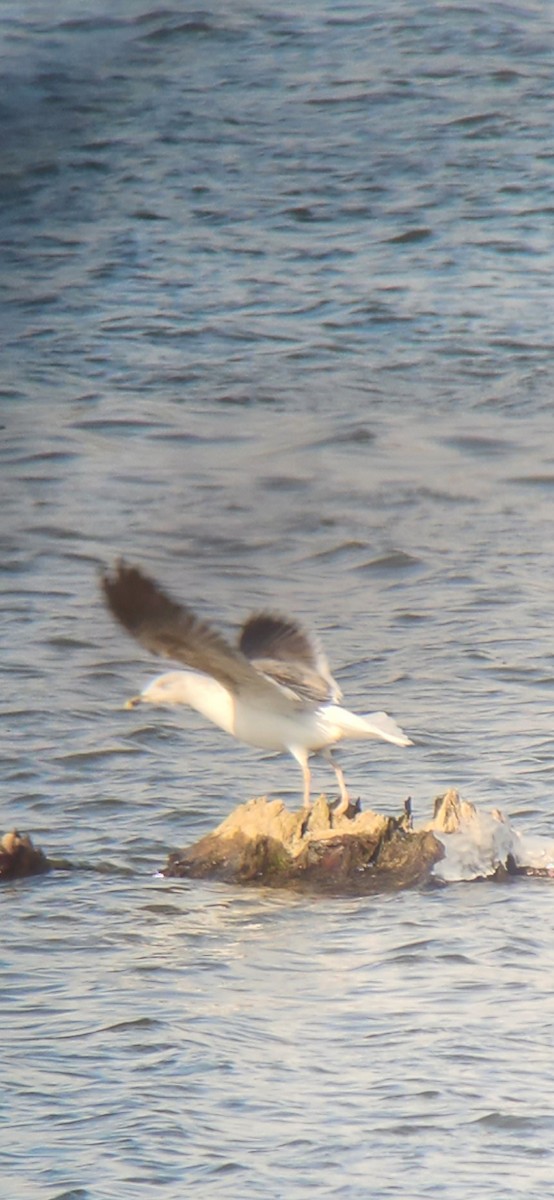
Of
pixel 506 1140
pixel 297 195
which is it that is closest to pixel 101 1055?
pixel 506 1140

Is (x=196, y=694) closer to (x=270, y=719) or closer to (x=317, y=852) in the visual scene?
(x=270, y=719)

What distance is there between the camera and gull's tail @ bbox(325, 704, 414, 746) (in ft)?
16.9

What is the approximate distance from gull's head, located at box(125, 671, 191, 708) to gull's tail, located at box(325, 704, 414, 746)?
0.55 metres

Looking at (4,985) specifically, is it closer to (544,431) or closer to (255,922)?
(255,922)

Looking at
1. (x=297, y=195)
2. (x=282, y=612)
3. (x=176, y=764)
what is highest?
(x=297, y=195)

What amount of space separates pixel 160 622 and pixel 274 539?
1.34 meters

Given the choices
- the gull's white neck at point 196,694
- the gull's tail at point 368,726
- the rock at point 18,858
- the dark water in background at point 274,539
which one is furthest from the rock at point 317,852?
the gull's white neck at point 196,694

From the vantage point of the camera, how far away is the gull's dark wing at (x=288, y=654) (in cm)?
532

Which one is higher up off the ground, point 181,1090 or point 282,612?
point 282,612

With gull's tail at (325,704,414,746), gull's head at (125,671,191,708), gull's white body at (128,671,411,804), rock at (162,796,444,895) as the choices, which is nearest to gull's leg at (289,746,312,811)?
gull's white body at (128,671,411,804)

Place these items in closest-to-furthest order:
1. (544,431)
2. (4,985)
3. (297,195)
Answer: (4,985), (544,431), (297,195)

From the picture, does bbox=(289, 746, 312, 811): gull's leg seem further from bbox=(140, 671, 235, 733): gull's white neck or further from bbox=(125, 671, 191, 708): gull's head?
bbox=(125, 671, 191, 708): gull's head

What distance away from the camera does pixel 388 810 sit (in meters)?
5.51

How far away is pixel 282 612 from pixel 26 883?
1238 mm
